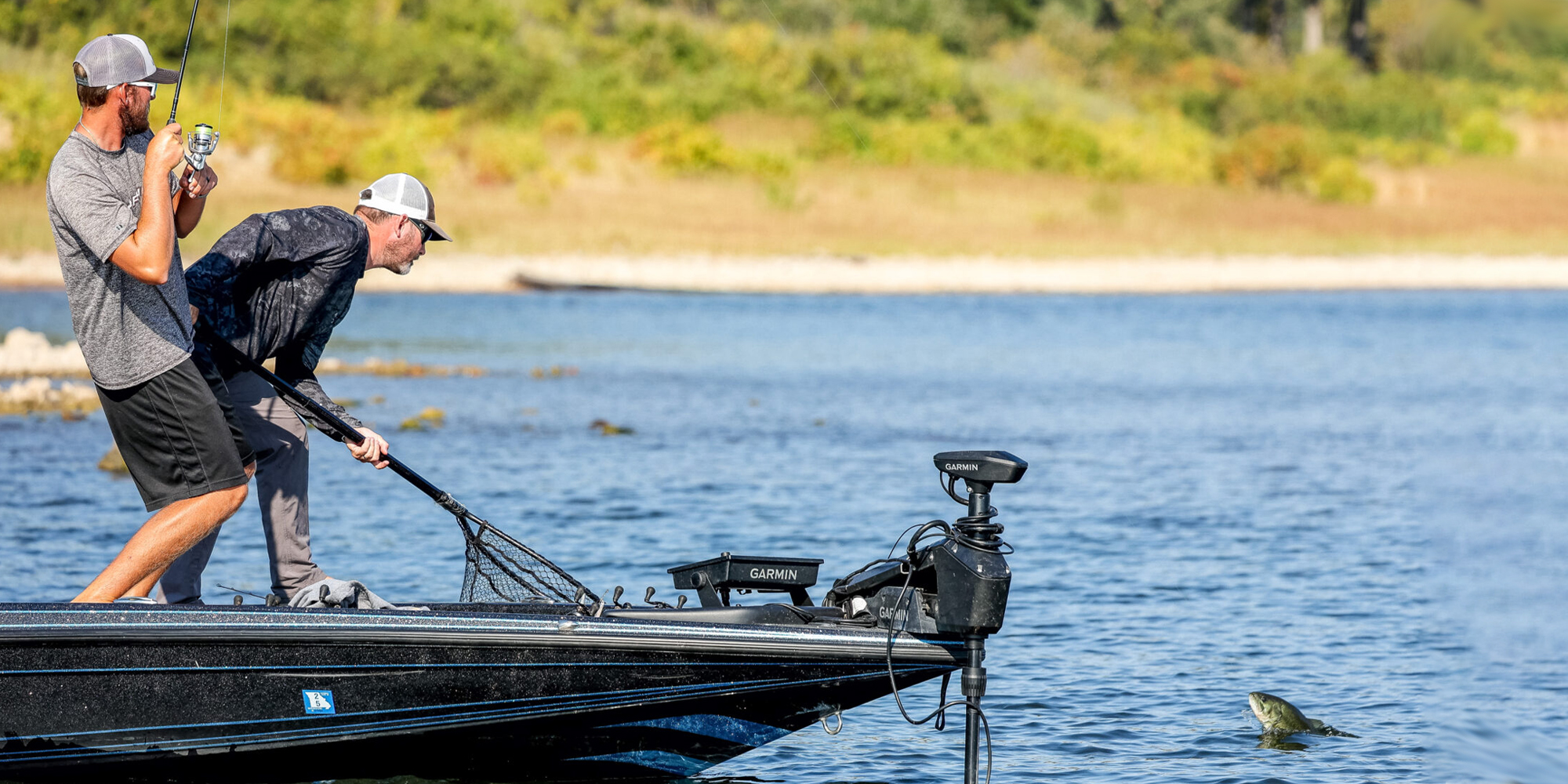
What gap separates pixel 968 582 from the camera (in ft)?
15.0

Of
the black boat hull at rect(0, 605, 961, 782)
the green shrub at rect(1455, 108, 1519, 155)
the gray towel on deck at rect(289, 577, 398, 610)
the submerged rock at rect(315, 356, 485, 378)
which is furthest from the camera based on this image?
the green shrub at rect(1455, 108, 1519, 155)

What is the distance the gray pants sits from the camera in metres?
5.18

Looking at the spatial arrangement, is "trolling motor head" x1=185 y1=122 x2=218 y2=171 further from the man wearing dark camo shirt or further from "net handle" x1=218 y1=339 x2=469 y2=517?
"net handle" x1=218 y1=339 x2=469 y2=517

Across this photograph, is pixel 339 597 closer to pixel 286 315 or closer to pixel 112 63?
pixel 286 315

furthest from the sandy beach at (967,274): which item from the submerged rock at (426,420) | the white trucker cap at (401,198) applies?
the white trucker cap at (401,198)

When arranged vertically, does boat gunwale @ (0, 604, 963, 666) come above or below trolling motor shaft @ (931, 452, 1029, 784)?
below

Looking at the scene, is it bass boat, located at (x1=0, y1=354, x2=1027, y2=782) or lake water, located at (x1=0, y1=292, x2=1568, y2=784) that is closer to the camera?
bass boat, located at (x1=0, y1=354, x2=1027, y2=782)

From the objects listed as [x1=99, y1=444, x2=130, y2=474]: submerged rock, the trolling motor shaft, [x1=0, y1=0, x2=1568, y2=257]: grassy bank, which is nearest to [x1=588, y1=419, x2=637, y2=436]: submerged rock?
[x1=99, y1=444, x2=130, y2=474]: submerged rock

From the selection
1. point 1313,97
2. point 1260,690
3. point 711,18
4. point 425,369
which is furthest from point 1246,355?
point 711,18

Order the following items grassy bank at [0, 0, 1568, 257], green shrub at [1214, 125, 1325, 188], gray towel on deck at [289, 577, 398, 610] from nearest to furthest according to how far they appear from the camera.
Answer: gray towel on deck at [289, 577, 398, 610]
grassy bank at [0, 0, 1568, 257]
green shrub at [1214, 125, 1325, 188]

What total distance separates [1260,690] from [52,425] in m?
10.6

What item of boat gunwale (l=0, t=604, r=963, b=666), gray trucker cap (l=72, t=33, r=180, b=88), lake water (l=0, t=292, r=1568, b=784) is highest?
gray trucker cap (l=72, t=33, r=180, b=88)

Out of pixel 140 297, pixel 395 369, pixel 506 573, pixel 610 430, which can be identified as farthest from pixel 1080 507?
pixel 395 369

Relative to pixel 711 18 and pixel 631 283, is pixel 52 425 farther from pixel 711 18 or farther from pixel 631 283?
pixel 711 18
